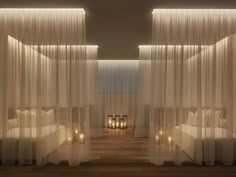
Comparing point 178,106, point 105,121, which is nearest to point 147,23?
point 178,106

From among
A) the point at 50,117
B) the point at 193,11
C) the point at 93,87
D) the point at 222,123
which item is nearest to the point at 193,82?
the point at 222,123

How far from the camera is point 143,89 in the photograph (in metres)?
7.57

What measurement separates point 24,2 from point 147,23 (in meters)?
2.19

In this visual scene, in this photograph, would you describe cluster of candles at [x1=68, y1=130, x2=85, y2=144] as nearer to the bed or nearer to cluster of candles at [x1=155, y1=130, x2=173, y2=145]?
the bed

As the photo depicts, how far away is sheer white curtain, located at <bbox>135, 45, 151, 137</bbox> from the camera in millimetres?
7250

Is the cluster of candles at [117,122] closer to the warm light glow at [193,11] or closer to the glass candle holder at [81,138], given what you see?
the glass candle holder at [81,138]

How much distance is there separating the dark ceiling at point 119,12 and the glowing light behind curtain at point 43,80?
334 millimetres

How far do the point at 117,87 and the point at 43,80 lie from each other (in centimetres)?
597

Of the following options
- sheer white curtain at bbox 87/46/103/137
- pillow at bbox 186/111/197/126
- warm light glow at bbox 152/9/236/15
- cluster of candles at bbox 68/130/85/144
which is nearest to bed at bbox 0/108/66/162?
cluster of candles at bbox 68/130/85/144

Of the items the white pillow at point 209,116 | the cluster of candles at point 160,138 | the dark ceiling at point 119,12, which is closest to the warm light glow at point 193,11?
the dark ceiling at point 119,12

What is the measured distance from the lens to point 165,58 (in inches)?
180

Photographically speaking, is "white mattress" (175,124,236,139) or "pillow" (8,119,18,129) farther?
"pillow" (8,119,18,129)

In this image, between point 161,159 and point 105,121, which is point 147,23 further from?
point 105,121

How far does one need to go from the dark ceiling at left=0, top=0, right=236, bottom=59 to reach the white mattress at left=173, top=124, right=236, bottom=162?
6.46ft
